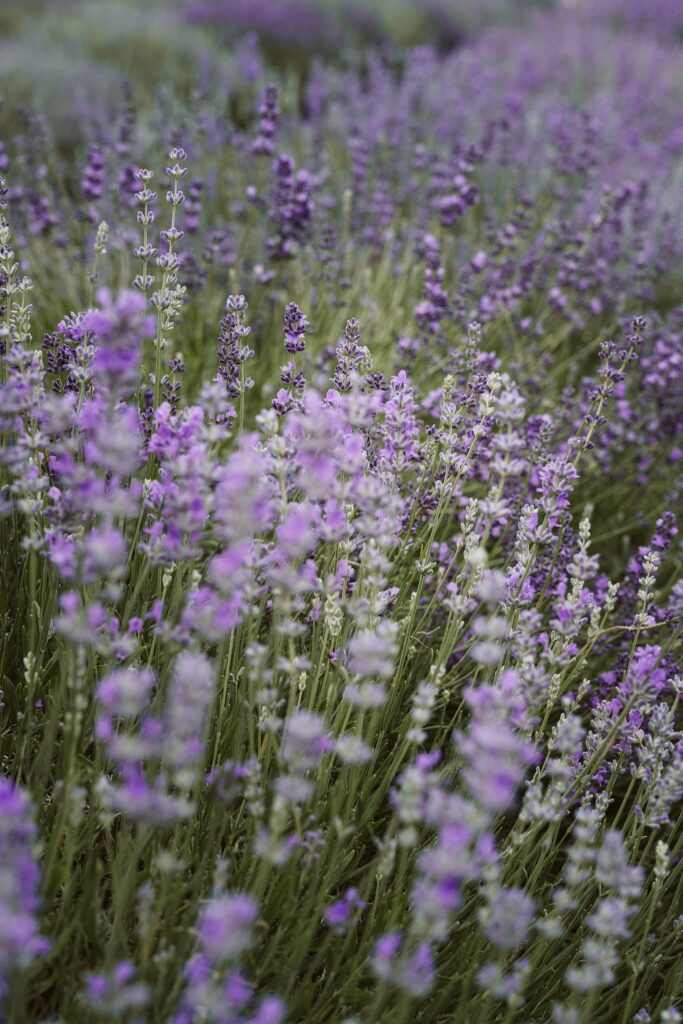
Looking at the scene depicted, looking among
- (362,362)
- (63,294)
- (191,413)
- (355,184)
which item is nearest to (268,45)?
(355,184)

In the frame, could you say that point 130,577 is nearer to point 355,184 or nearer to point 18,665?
point 18,665

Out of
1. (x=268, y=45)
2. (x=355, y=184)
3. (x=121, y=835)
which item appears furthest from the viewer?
(x=268, y=45)

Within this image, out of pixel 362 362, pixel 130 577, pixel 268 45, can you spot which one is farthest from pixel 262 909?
pixel 268 45

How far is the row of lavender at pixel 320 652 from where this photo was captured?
115cm

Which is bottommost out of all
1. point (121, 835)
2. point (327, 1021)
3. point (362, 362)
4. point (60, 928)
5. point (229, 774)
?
point (327, 1021)

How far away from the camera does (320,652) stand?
187 centimetres

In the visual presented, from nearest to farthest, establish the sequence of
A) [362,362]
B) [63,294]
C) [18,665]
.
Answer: [18,665], [362,362], [63,294]

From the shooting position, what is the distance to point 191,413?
4.92 ft

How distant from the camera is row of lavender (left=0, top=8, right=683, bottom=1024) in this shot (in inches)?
Answer: 45.4

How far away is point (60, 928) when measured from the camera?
1487 mm

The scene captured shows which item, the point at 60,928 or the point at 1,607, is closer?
the point at 60,928

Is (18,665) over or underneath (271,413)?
underneath

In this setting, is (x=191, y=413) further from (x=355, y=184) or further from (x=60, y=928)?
(x=355, y=184)

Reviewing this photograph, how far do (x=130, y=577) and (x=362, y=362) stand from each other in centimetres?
78
